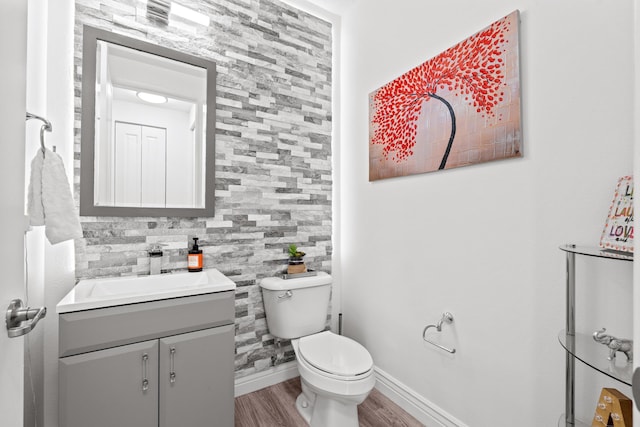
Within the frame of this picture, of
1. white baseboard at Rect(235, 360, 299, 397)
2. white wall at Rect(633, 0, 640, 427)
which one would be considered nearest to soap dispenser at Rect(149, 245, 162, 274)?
white baseboard at Rect(235, 360, 299, 397)

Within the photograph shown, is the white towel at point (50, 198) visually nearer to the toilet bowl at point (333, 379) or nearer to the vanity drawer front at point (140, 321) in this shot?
the vanity drawer front at point (140, 321)

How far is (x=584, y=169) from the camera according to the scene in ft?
3.50

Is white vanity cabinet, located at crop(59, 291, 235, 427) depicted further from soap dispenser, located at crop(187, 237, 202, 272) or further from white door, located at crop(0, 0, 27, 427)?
white door, located at crop(0, 0, 27, 427)

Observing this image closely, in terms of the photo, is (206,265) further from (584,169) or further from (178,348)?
(584,169)

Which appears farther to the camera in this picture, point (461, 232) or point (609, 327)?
point (461, 232)

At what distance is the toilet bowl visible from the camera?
55.6 inches

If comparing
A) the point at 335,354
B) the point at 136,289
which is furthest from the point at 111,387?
the point at 335,354

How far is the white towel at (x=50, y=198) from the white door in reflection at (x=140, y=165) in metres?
0.47

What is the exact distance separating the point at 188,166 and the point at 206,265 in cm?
61

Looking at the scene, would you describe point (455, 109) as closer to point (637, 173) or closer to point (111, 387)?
point (637, 173)

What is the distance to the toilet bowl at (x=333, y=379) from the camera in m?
1.41

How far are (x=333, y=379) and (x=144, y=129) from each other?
65.9 inches

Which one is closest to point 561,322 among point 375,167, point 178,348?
point 375,167

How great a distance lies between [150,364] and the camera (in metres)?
1.30
